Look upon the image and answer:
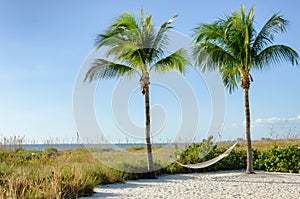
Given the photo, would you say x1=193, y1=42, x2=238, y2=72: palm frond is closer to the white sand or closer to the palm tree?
the palm tree

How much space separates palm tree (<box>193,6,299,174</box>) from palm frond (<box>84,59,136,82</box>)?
225cm

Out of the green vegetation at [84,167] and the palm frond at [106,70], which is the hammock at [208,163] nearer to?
the green vegetation at [84,167]

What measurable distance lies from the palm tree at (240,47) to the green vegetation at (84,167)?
1.37m

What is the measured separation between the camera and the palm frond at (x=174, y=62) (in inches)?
418

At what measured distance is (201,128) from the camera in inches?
453

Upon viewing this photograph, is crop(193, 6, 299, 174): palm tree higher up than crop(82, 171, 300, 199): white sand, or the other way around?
crop(193, 6, 299, 174): palm tree

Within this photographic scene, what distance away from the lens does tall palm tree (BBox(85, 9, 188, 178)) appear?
33.6 feet

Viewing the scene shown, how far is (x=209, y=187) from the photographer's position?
28.4ft

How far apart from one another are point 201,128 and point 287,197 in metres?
4.32

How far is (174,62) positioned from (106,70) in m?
1.97

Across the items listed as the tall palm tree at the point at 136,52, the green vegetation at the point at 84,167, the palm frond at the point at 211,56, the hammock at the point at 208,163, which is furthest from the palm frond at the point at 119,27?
the hammock at the point at 208,163

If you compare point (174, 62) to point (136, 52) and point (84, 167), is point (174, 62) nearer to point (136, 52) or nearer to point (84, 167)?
point (136, 52)

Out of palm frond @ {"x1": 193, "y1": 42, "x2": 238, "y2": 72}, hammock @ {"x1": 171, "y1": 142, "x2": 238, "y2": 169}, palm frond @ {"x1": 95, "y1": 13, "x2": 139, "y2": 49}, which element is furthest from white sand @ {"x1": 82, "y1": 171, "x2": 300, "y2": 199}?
palm frond @ {"x1": 95, "y1": 13, "x2": 139, "y2": 49}

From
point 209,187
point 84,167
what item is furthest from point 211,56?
point 84,167
